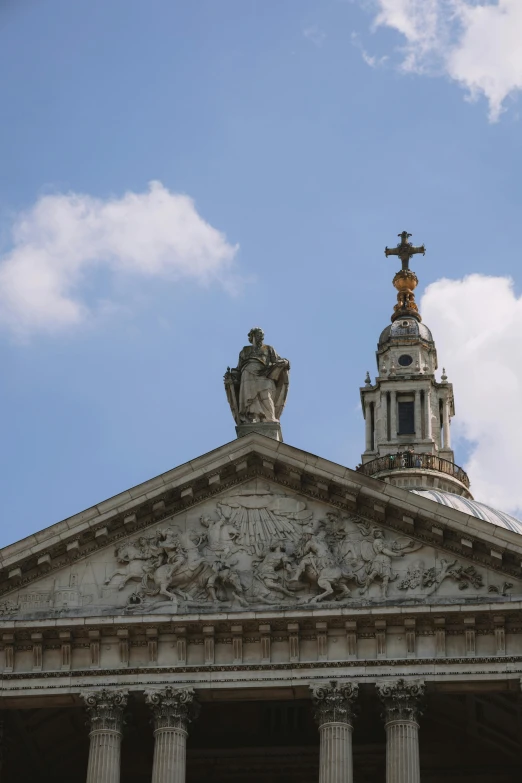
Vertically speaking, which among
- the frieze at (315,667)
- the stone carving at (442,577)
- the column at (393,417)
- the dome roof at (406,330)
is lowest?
the frieze at (315,667)

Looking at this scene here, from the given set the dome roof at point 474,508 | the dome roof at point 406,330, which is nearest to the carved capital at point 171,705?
the dome roof at point 474,508

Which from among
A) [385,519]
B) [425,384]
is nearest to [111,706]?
[385,519]

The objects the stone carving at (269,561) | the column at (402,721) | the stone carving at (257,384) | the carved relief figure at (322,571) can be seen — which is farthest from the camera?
the stone carving at (257,384)

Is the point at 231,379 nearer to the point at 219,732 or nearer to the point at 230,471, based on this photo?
the point at 230,471

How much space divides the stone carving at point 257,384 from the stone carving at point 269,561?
218 cm

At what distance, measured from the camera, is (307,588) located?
39.9m

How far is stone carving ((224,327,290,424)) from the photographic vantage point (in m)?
42.8

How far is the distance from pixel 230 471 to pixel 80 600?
416 cm

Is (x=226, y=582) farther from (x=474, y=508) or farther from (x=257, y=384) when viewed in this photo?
(x=474, y=508)

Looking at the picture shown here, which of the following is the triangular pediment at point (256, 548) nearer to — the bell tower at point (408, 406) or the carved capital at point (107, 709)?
the carved capital at point (107, 709)

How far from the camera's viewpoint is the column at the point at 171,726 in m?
38.7

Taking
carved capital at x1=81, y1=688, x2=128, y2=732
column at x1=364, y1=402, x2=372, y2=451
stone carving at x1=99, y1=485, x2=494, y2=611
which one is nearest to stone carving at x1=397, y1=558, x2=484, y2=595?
stone carving at x1=99, y1=485, x2=494, y2=611

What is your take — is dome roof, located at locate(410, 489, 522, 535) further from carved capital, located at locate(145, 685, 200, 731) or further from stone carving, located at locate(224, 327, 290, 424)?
carved capital, located at locate(145, 685, 200, 731)

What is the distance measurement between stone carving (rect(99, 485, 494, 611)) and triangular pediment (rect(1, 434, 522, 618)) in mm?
21
